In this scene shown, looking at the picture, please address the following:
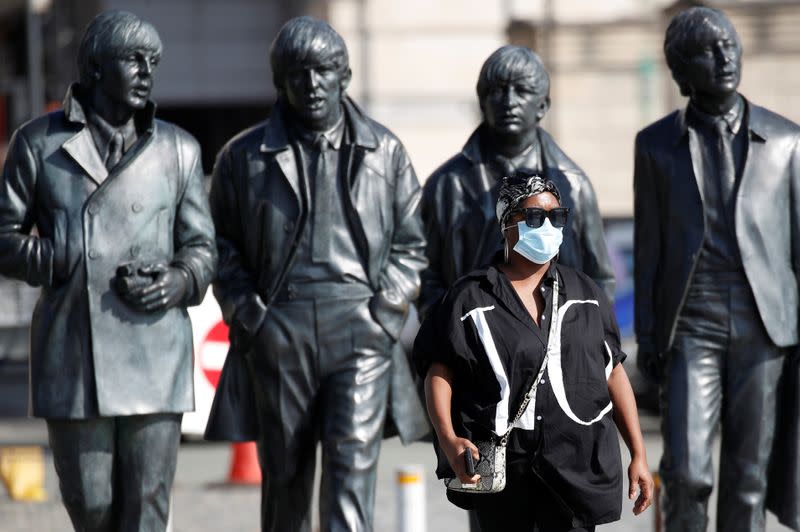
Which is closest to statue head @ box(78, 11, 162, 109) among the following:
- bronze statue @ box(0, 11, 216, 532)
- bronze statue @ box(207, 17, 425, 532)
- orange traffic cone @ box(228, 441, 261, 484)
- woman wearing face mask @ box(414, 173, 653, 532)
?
bronze statue @ box(0, 11, 216, 532)

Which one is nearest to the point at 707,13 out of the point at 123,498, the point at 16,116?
the point at 123,498

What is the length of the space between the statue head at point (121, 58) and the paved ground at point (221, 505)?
4.67 metres

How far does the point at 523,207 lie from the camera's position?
664cm

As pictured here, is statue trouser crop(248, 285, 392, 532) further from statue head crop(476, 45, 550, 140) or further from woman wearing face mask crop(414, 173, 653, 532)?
woman wearing face mask crop(414, 173, 653, 532)

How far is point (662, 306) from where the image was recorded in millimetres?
8602

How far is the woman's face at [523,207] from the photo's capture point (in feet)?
21.8

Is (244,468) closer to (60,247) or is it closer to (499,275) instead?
(60,247)

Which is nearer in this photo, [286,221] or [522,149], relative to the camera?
[286,221]

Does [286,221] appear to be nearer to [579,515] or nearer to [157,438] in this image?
[157,438]

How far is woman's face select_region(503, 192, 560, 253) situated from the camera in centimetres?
664

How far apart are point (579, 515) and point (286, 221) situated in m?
2.39

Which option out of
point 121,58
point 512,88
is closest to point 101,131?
point 121,58

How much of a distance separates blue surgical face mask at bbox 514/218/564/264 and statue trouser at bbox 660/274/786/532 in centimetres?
205


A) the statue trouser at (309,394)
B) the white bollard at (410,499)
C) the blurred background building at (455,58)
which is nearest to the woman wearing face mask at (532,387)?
the statue trouser at (309,394)
